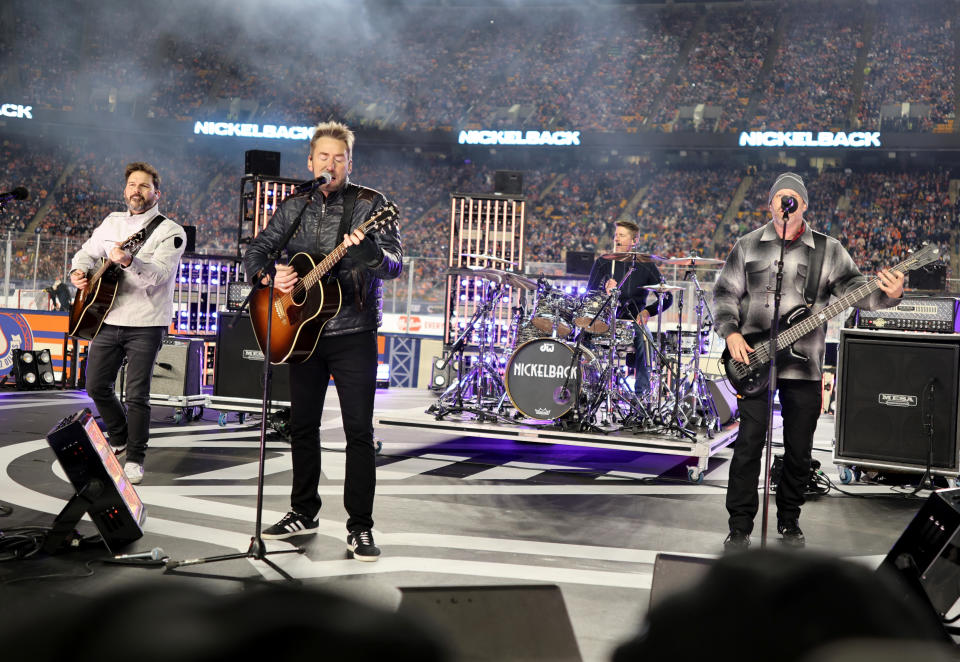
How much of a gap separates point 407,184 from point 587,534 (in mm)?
25063

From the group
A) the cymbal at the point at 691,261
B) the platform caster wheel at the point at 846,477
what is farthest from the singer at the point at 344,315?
the platform caster wheel at the point at 846,477

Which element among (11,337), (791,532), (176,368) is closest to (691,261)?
(791,532)

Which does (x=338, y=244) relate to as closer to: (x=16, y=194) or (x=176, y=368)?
(x=16, y=194)

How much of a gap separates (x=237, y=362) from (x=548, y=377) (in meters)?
3.05

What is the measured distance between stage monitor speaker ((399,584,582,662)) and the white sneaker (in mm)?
4324

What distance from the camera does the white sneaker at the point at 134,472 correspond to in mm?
5551

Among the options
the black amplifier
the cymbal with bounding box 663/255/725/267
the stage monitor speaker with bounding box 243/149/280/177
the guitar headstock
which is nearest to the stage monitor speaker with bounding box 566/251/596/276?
the stage monitor speaker with bounding box 243/149/280/177

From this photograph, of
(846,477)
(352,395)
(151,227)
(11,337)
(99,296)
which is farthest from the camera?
(11,337)

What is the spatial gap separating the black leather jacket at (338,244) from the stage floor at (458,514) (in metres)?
1.12

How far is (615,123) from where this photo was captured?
2697cm

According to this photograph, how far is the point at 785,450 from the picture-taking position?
4.75m

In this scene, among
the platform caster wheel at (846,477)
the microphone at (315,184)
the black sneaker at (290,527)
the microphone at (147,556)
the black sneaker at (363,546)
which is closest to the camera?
the microphone at (147,556)

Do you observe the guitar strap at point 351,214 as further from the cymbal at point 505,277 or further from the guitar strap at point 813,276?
the cymbal at point 505,277

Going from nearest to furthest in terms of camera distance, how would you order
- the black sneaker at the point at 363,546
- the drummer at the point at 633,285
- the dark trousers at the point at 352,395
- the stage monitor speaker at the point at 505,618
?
the stage monitor speaker at the point at 505,618 → the black sneaker at the point at 363,546 → the dark trousers at the point at 352,395 → the drummer at the point at 633,285
